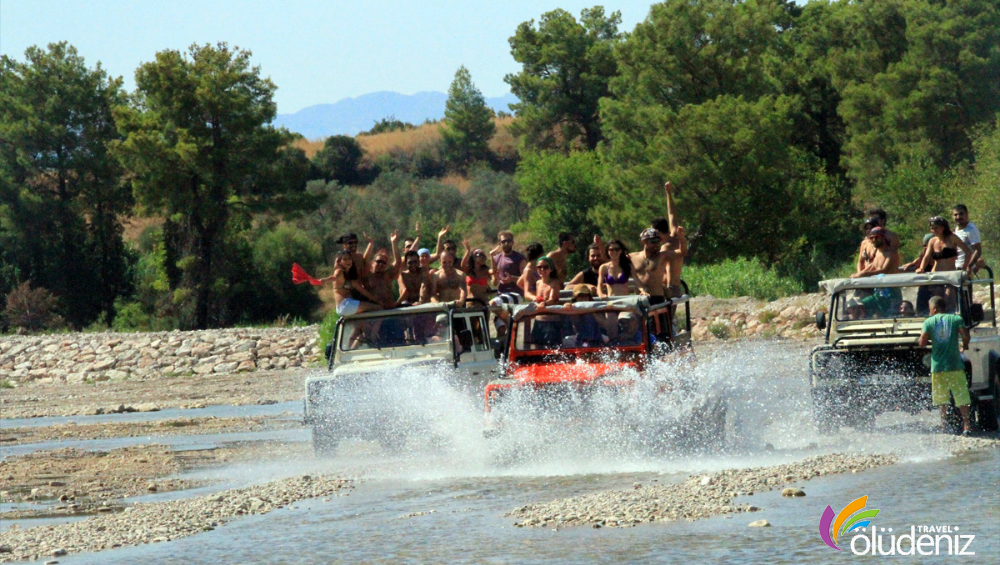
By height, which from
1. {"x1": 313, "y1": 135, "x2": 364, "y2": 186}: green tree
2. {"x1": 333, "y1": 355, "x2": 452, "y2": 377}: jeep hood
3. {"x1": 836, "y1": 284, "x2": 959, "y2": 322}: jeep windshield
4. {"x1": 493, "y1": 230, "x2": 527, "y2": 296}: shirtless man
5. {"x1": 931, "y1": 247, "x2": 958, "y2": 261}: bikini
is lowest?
{"x1": 333, "y1": 355, "x2": 452, "y2": 377}: jeep hood

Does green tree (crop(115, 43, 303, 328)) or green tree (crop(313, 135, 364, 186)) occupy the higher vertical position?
green tree (crop(313, 135, 364, 186))

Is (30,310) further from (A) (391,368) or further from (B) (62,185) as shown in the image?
(A) (391,368)

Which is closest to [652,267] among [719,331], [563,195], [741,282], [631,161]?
[719,331]

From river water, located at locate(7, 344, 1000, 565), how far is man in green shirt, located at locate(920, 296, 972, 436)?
0.59 meters

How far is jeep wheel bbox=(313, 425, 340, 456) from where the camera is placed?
14.0m

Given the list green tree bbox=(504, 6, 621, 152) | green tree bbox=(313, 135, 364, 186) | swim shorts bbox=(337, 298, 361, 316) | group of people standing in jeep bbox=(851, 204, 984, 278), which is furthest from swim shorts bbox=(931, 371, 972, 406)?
green tree bbox=(313, 135, 364, 186)

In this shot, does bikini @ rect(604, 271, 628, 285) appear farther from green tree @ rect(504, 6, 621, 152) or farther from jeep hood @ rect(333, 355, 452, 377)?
green tree @ rect(504, 6, 621, 152)

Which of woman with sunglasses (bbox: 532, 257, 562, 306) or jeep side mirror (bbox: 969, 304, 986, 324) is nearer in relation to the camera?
woman with sunglasses (bbox: 532, 257, 562, 306)

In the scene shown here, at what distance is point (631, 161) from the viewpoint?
47.8 m

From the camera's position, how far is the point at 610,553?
27.8 ft

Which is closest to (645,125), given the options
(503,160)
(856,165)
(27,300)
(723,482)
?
(856,165)

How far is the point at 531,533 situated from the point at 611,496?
4.31ft

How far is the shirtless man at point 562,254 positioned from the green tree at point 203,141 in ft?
112

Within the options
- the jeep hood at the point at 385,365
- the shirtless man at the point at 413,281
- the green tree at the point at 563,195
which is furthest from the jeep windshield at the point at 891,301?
the green tree at the point at 563,195
